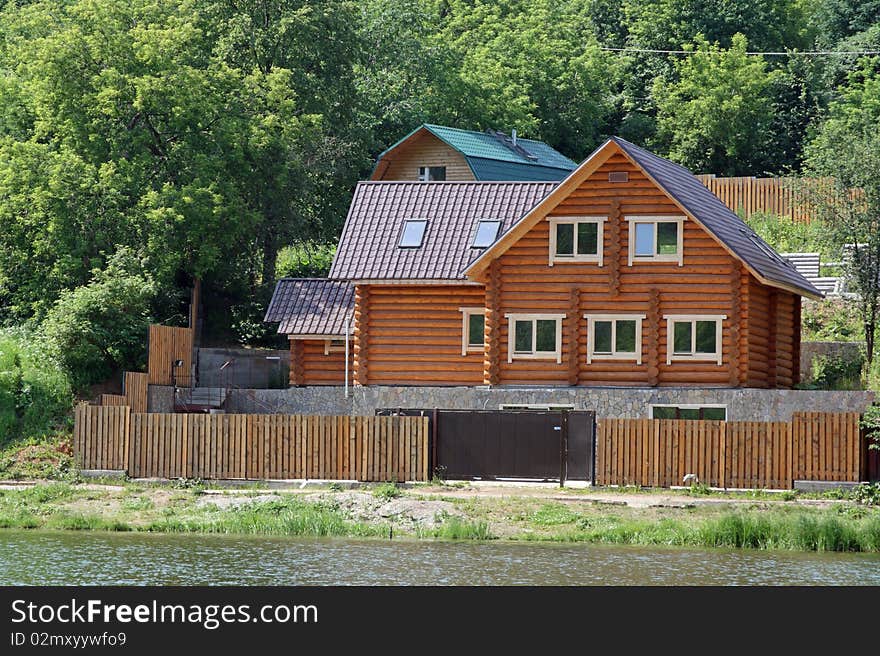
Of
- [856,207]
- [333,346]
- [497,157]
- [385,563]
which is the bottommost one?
[385,563]

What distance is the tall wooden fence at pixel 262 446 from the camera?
39.9 m

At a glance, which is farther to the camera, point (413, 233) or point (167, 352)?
point (413, 233)

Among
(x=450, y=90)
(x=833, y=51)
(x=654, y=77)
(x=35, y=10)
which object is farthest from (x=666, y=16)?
(x=35, y=10)

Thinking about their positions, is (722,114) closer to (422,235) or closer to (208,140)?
(208,140)

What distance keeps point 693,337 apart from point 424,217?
10009mm

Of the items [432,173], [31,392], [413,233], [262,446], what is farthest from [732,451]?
[432,173]

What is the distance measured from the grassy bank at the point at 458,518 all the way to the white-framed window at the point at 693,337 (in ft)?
36.0

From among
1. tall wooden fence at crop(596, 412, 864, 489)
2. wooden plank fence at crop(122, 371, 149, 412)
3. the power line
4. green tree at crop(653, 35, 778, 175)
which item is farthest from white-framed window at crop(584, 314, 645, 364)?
the power line

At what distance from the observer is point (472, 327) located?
50312 millimetres

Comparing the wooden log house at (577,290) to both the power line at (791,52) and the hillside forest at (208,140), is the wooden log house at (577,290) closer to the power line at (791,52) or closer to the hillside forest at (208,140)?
the hillside forest at (208,140)

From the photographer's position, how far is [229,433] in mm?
40375

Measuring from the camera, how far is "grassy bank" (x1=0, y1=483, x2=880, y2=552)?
104 feet

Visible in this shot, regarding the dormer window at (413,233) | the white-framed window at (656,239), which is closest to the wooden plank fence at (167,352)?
the dormer window at (413,233)

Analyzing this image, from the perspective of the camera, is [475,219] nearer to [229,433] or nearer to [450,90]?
[229,433]
